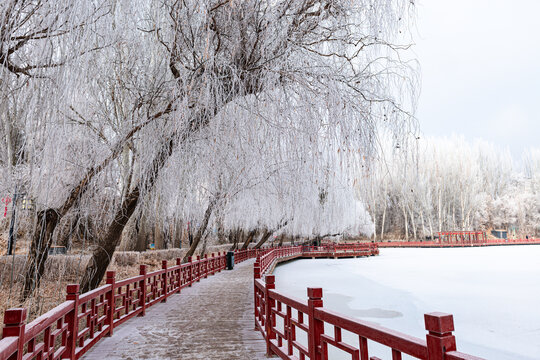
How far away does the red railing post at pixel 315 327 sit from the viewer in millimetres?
2891

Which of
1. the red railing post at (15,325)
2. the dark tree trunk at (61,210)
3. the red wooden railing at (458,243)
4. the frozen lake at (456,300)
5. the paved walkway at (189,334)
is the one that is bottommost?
the frozen lake at (456,300)

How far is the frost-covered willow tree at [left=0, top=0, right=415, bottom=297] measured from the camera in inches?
122

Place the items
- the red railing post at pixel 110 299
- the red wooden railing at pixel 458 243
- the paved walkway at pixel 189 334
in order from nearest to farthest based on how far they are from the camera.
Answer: the paved walkway at pixel 189 334 < the red railing post at pixel 110 299 < the red wooden railing at pixel 458 243

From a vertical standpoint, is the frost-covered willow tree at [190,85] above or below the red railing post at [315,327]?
above

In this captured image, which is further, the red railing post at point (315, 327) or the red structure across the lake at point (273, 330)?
the red railing post at point (315, 327)

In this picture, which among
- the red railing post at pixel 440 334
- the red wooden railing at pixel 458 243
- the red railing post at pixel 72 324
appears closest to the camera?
the red railing post at pixel 440 334

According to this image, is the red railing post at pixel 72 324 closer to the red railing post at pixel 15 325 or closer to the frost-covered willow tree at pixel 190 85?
the frost-covered willow tree at pixel 190 85

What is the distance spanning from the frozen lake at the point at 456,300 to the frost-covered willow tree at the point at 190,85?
5.20m

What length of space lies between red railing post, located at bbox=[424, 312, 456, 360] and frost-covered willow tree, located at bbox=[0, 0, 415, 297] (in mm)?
2065

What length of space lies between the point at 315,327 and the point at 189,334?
2961 mm

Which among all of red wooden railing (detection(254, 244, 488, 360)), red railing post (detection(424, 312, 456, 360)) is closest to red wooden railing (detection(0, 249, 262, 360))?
red wooden railing (detection(254, 244, 488, 360))

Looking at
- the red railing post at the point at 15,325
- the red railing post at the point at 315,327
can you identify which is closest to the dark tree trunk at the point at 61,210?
the red railing post at the point at 15,325

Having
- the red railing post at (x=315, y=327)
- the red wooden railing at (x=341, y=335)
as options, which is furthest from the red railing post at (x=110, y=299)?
the red railing post at (x=315, y=327)

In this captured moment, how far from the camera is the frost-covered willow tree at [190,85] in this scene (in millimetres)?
3104
